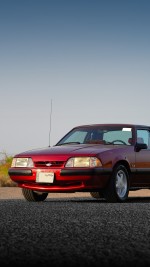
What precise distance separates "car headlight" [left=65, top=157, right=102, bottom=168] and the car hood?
0.10 metres

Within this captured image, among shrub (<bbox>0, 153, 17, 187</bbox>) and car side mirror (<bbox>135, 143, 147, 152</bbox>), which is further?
shrub (<bbox>0, 153, 17, 187</bbox>)

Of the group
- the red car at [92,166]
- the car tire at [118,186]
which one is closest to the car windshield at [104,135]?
the red car at [92,166]

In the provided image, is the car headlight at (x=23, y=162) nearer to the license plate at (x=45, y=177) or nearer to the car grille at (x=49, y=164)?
the car grille at (x=49, y=164)

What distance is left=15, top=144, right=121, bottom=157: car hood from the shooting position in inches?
431

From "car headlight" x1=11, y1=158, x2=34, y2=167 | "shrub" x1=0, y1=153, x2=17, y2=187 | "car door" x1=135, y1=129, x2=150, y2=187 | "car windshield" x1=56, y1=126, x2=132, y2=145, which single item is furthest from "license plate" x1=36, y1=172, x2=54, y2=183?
"shrub" x1=0, y1=153, x2=17, y2=187

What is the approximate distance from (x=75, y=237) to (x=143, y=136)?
7131mm

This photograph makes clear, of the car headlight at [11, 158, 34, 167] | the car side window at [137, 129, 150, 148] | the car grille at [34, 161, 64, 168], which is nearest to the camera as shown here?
the car grille at [34, 161, 64, 168]

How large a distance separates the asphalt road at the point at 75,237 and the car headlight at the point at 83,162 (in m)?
2.01

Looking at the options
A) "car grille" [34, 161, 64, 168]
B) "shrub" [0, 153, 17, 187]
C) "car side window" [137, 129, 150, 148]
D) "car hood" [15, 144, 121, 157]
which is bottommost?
"shrub" [0, 153, 17, 187]

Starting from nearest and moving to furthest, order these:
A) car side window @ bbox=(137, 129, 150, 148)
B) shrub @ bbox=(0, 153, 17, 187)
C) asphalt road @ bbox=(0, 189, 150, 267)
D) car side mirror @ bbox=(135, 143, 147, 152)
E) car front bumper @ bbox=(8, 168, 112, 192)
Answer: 1. asphalt road @ bbox=(0, 189, 150, 267)
2. car front bumper @ bbox=(8, 168, 112, 192)
3. car side mirror @ bbox=(135, 143, 147, 152)
4. car side window @ bbox=(137, 129, 150, 148)
5. shrub @ bbox=(0, 153, 17, 187)

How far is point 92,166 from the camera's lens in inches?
426

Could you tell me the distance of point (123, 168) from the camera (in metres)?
11.4

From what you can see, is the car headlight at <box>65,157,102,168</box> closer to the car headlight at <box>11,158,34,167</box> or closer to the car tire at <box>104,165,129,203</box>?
the car tire at <box>104,165,129,203</box>

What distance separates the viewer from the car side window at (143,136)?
12422 mm
